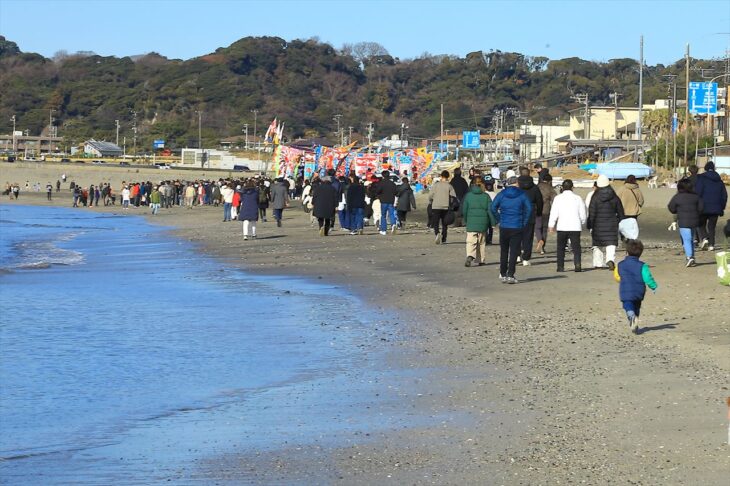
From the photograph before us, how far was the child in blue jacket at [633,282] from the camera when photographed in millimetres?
11430

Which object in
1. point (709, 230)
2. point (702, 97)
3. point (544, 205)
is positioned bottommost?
point (709, 230)

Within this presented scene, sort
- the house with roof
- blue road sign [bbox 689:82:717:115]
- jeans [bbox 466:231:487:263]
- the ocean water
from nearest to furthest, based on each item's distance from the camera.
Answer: the ocean water → jeans [bbox 466:231:487:263] → blue road sign [bbox 689:82:717:115] → the house with roof

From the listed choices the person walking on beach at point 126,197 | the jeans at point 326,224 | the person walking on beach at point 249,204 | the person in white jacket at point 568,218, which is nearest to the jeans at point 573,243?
the person in white jacket at point 568,218

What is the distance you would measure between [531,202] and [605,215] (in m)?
1.63

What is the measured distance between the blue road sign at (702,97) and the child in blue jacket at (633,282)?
182ft

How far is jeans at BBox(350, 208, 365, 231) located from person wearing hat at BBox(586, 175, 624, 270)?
11.2m

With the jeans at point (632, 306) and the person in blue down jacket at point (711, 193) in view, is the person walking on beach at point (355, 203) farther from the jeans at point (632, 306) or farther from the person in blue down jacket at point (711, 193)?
the jeans at point (632, 306)

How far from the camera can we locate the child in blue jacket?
11.4m

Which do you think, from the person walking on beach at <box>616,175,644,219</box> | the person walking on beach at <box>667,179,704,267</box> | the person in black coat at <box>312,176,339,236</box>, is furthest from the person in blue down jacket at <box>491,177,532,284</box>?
the person in black coat at <box>312,176,339,236</box>

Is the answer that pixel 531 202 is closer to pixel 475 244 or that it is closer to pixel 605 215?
pixel 475 244

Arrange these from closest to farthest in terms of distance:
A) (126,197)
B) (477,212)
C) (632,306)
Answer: (632,306)
(477,212)
(126,197)

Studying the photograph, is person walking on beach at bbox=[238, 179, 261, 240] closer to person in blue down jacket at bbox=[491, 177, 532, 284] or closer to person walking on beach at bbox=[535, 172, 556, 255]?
person walking on beach at bbox=[535, 172, 556, 255]

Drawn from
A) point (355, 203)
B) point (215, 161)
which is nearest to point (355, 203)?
point (355, 203)

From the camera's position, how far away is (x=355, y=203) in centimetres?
2758
